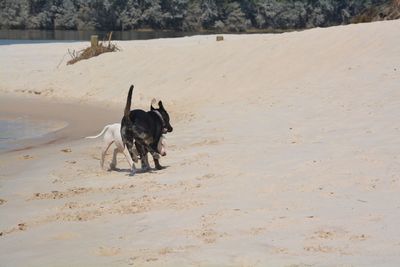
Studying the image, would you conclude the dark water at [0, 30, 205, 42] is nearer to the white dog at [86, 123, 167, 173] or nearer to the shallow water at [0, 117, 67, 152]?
the shallow water at [0, 117, 67, 152]

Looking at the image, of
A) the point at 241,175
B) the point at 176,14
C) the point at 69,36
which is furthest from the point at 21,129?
the point at 176,14

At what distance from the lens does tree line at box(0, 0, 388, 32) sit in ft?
281

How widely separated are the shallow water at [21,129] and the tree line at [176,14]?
6947 centimetres

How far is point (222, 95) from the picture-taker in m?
17.5

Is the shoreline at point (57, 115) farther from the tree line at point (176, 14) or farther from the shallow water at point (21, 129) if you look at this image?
the tree line at point (176, 14)

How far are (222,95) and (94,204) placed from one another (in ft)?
32.8

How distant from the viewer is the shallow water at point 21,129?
1332cm

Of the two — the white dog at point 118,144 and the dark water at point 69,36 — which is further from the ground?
the white dog at point 118,144

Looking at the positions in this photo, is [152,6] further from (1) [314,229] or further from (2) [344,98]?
(1) [314,229]

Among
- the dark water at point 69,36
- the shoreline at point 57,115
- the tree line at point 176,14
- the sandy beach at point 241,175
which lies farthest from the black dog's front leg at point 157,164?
the tree line at point 176,14

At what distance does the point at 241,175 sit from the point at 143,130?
4.86 feet

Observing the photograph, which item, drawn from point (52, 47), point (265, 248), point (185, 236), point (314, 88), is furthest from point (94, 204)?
point (52, 47)

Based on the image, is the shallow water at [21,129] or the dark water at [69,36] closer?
the shallow water at [21,129]

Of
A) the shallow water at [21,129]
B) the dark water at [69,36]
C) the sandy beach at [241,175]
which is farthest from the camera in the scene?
the dark water at [69,36]
